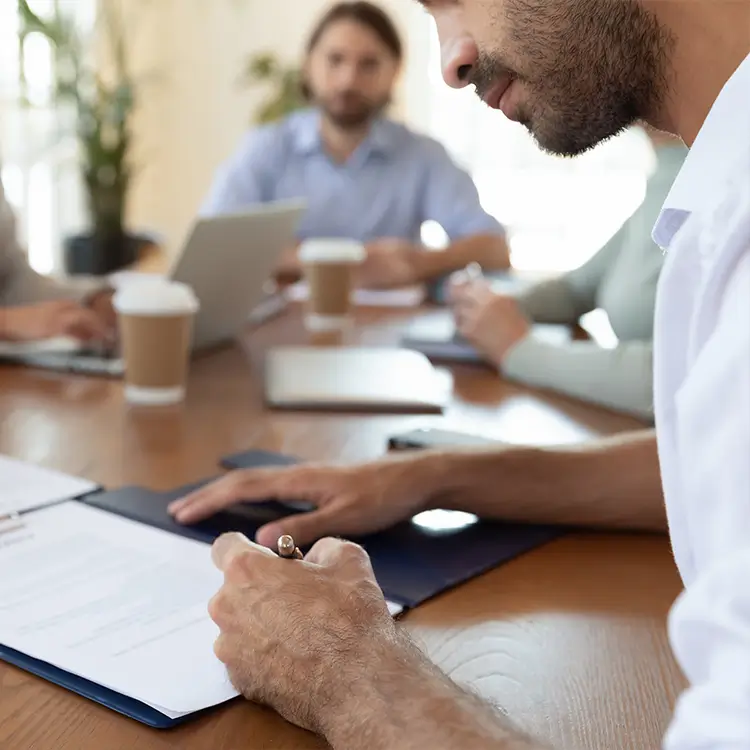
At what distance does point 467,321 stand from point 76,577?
39.2 inches

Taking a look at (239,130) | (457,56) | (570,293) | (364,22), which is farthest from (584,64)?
(239,130)

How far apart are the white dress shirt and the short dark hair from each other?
2.53m

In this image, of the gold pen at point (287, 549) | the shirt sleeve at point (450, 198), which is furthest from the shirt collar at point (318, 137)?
the gold pen at point (287, 549)

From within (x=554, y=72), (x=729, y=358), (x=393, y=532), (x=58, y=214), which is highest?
(x=554, y=72)

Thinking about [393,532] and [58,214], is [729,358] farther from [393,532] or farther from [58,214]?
[58,214]

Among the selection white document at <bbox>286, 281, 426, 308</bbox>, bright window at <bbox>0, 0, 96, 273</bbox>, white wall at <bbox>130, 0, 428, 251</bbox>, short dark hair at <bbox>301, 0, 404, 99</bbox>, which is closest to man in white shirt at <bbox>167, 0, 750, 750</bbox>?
white document at <bbox>286, 281, 426, 308</bbox>

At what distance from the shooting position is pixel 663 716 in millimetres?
646

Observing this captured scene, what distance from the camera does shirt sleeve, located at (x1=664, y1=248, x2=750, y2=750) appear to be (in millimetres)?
451

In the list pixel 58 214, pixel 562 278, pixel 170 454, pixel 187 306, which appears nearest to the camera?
pixel 170 454

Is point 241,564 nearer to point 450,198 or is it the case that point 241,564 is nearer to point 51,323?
point 51,323

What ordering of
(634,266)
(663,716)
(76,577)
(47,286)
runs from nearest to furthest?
1. (663,716)
2. (76,577)
3. (634,266)
4. (47,286)

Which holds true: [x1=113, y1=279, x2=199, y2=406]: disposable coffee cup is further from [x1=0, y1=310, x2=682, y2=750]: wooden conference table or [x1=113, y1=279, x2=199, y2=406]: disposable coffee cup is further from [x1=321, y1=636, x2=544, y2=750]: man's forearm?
[x1=321, y1=636, x2=544, y2=750]: man's forearm

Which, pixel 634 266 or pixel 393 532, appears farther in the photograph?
pixel 634 266

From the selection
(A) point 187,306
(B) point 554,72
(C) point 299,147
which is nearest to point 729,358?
(B) point 554,72
